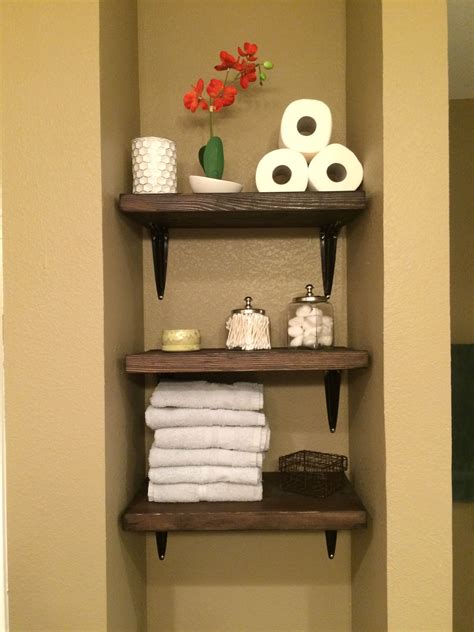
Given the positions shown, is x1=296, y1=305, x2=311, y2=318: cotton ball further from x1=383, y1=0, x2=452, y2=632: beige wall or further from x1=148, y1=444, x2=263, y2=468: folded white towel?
x1=148, y1=444, x2=263, y2=468: folded white towel

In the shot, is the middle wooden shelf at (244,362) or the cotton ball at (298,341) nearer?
the middle wooden shelf at (244,362)

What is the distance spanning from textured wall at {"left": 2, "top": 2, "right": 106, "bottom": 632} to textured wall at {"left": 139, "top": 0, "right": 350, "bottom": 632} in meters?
0.34

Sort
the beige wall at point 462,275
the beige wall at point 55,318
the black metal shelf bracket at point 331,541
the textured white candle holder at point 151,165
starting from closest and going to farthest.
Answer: the beige wall at point 55,318
the textured white candle holder at point 151,165
the black metal shelf bracket at point 331,541
the beige wall at point 462,275

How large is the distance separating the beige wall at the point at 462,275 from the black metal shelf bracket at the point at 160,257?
994 millimetres

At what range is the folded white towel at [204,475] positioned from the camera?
103 cm

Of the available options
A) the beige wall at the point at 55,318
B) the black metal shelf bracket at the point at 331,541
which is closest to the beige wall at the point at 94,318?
the beige wall at the point at 55,318

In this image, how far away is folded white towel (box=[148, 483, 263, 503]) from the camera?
1027mm

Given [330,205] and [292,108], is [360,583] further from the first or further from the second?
[292,108]

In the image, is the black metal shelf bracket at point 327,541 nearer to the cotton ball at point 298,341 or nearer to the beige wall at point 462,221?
the cotton ball at point 298,341

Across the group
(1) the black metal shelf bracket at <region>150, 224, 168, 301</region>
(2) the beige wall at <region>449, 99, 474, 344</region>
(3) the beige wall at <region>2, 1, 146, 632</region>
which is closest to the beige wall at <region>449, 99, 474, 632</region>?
(2) the beige wall at <region>449, 99, 474, 344</region>

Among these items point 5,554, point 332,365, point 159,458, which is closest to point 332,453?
point 332,365

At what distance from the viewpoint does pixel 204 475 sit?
3.36 feet

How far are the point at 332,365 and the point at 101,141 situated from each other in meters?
0.69

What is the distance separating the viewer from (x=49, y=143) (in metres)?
0.90
